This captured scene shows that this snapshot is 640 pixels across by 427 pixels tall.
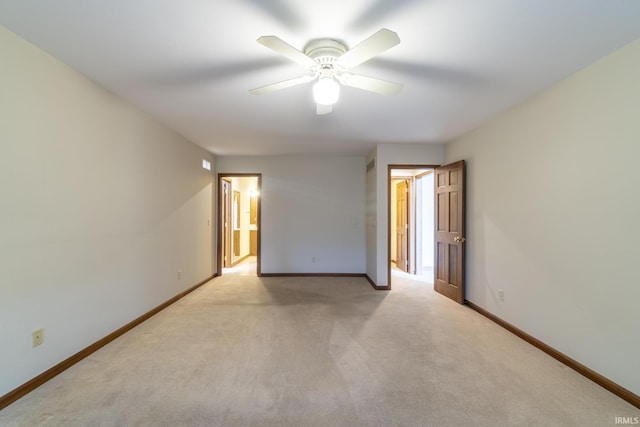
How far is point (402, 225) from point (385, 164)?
7.65 feet

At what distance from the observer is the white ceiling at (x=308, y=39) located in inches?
65.8

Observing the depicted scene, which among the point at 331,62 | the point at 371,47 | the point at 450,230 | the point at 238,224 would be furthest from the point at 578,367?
the point at 238,224

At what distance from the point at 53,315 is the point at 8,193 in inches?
37.2

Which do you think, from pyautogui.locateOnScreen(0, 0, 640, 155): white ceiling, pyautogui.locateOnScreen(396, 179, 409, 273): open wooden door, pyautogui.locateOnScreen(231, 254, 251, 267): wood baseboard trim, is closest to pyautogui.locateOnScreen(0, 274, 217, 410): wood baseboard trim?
pyautogui.locateOnScreen(0, 0, 640, 155): white ceiling

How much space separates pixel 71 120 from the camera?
2.38 metres

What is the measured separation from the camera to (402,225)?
6711 millimetres

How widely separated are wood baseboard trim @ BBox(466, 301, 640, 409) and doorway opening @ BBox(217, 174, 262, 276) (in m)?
4.22

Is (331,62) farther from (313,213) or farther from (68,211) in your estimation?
(313,213)

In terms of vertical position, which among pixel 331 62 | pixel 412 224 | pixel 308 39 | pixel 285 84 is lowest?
pixel 412 224

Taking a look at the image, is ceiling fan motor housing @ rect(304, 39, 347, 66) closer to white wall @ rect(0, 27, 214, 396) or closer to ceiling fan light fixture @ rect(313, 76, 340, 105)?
ceiling fan light fixture @ rect(313, 76, 340, 105)

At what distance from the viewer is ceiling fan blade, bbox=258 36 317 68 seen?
1620 mm

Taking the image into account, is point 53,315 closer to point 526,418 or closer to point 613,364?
point 526,418

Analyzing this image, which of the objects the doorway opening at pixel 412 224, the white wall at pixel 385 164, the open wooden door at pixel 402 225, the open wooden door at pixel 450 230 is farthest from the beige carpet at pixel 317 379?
the open wooden door at pixel 402 225

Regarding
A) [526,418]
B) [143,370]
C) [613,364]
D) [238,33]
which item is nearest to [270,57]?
[238,33]
